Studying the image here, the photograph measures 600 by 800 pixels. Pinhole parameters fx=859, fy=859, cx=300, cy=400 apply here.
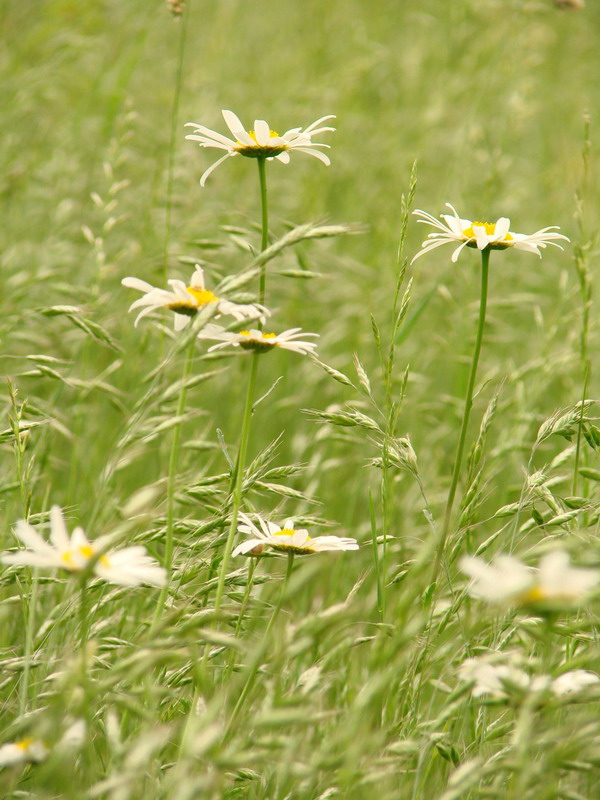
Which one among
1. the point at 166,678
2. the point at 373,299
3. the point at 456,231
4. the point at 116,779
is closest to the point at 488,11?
the point at 373,299

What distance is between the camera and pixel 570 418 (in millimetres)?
1725

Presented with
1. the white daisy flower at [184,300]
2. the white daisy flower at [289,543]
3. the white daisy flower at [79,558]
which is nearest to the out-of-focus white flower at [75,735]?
the white daisy flower at [79,558]

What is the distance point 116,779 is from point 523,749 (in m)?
0.46

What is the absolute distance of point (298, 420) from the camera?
3252 mm

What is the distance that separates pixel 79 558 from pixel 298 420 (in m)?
2.09

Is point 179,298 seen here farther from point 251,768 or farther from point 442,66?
point 442,66

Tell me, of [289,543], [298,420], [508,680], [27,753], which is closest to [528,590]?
[508,680]

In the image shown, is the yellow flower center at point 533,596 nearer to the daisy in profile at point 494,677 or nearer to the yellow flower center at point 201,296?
the daisy in profile at point 494,677

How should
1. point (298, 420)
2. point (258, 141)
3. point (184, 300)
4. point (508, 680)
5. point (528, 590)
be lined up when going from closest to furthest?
point (528, 590) → point (508, 680) → point (184, 300) → point (258, 141) → point (298, 420)

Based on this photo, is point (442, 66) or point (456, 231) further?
point (442, 66)

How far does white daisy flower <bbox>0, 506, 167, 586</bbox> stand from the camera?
42.9 inches

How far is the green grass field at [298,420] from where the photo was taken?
1.16m

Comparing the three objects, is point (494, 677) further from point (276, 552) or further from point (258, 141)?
point (258, 141)

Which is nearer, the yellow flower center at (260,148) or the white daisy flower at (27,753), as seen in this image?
the white daisy flower at (27,753)
